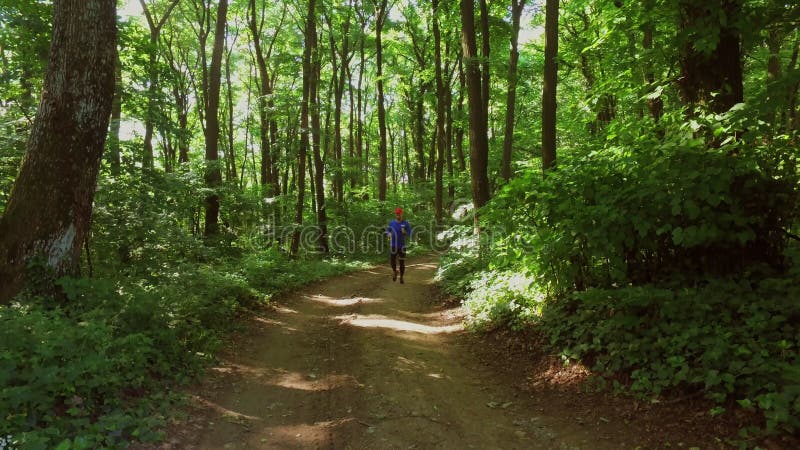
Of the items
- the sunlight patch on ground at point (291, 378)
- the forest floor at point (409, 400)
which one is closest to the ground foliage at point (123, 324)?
the sunlight patch on ground at point (291, 378)

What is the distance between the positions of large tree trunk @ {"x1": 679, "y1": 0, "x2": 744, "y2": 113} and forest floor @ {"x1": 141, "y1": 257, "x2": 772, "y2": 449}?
3822 mm

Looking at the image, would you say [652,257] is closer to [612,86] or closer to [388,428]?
[612,86]

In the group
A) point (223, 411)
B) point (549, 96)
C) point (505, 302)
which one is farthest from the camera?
point (549, 96)

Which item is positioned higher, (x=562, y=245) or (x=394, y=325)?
(x=562, y=245)

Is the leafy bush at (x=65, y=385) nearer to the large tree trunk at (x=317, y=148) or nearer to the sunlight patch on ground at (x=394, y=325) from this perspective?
the sunlight patch on ground at (x=394, y=325)

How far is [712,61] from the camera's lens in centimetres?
574

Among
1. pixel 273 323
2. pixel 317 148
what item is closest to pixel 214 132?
pixel 317 148

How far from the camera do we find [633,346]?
4914 mm

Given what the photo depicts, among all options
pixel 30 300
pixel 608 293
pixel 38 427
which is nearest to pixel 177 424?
pixel 38 427

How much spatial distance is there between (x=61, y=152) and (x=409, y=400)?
548cm

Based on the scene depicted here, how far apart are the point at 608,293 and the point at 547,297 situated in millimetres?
1828

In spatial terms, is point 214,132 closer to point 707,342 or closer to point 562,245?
point 562,245

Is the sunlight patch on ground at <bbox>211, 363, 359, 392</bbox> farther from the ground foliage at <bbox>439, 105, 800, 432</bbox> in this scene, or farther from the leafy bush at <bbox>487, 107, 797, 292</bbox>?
the leafy bush at <bbox>487, 107, 797, 292</bbox>

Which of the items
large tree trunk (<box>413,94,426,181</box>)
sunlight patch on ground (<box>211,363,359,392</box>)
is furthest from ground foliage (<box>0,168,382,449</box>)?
large tree trunk (<box>413,94,426,181</box>)
